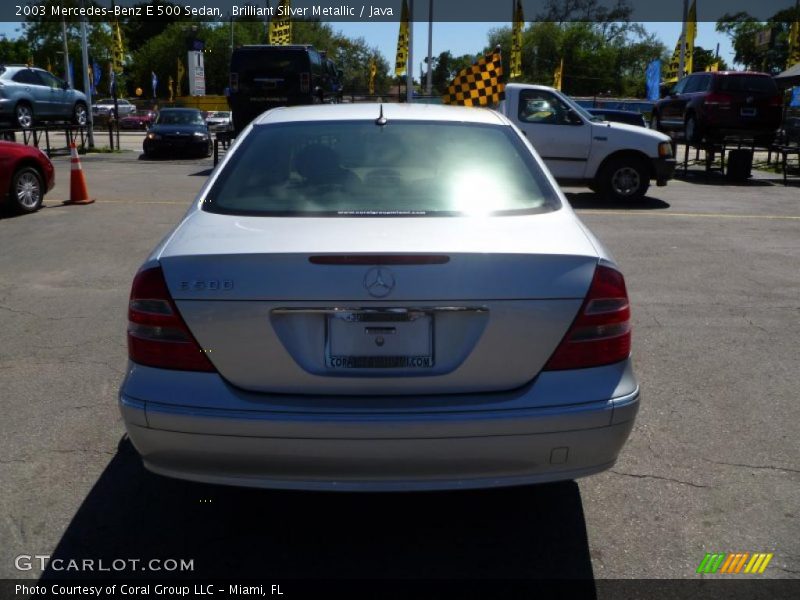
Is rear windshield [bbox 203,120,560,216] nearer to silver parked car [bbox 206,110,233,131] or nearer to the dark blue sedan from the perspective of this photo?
the dark blue sedan

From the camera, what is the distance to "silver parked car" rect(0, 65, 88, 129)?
21.8 m

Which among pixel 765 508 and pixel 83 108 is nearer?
pixel 765 508

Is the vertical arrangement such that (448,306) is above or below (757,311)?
above

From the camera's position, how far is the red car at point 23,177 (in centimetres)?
1055

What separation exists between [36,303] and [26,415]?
8.33 feet

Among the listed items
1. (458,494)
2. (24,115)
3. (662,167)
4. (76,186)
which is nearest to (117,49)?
(24,115)

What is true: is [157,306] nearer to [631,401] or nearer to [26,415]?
[631,401]

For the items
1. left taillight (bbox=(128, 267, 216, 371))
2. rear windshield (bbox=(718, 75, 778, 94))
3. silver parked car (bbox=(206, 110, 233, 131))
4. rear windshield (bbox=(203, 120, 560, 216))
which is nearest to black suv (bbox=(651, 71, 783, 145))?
rear windshield (bbox=(718, 75, 778, 94))

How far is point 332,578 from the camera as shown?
2.89 meters

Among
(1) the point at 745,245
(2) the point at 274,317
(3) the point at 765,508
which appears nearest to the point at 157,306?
(2) the point at 274,317

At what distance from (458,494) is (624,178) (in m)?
10.9

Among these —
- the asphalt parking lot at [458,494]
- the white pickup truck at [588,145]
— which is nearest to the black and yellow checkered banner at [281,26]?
the white pickup truck at [588,145]

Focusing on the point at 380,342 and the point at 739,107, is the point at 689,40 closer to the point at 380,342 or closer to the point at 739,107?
the point at 739,107

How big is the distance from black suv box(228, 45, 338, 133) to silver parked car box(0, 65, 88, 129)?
6.40m
